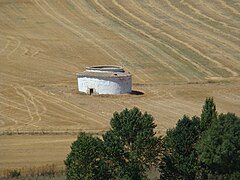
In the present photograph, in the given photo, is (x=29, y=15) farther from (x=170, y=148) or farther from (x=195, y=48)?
(x=170, y=148)

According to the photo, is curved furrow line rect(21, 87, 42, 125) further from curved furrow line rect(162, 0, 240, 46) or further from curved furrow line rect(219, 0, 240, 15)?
curved furrow line rect(219, 0, 240, 15)

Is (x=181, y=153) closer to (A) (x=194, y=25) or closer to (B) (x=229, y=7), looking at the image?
(A) (x=194, y=25)

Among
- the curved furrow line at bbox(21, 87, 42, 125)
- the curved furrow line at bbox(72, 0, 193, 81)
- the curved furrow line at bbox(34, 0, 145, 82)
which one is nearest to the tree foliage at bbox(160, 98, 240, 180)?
the curved furrow line at bbox(21, 87, 42, 125)

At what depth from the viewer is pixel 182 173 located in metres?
27.7

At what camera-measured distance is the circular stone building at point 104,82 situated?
Answer: 48.5 meters

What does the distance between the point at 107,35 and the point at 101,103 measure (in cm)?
2102

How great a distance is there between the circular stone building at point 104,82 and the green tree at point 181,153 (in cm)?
2004

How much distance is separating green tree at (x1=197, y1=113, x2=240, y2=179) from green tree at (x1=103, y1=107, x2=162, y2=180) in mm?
1851

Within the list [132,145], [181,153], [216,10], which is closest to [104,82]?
[132,145]

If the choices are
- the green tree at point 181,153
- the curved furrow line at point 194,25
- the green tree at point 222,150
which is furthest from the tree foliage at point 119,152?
the curved furrow line at point 194,25

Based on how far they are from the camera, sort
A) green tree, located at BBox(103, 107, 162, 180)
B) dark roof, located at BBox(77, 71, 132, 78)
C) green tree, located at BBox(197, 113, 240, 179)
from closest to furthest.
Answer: green tree, located at BBox(197, 113, 240, 179) < green tree, located at BBox(103, 107, 162, 180) < dark roof, located at BBox(77, 71, 132, 78)

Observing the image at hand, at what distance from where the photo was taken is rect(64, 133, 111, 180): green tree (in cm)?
2655

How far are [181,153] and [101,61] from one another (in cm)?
3124

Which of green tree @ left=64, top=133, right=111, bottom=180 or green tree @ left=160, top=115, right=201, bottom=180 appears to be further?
green tree @ left=160, top=115, right=201, bottom=180
